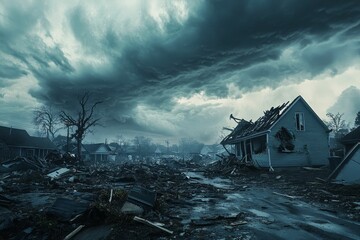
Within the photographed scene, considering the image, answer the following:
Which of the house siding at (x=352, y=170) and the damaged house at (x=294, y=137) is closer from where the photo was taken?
the house siding at (x=352, y=170)

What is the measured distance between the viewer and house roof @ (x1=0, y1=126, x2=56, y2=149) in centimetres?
4689

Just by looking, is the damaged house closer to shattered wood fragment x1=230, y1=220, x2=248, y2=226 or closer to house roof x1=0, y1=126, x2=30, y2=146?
shattered wood fragment x1=230, y1=220, x2=248, y2=226

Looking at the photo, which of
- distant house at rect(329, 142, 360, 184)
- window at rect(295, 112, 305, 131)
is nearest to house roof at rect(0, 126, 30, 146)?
window at rect(295, 112, 305, 131)

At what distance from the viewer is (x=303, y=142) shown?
26609 millimetres

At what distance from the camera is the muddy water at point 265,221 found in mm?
6204

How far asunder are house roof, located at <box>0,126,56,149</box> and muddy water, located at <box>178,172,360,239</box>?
4477cm

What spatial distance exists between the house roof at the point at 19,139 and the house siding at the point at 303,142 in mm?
40167

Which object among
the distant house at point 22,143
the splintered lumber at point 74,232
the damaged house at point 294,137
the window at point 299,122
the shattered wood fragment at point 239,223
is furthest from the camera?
the distant house at point 22,143

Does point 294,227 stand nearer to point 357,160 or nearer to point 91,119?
point 357,160

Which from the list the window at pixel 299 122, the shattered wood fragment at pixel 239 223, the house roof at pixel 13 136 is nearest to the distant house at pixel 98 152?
the house roof at pixel 13 136

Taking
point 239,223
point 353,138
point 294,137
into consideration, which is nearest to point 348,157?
point 239,223

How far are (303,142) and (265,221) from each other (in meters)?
21.3

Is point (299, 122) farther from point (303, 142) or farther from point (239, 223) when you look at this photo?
point (239, 223)

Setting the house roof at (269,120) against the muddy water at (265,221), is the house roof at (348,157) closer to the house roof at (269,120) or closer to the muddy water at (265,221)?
the muddy water at (265,221)
